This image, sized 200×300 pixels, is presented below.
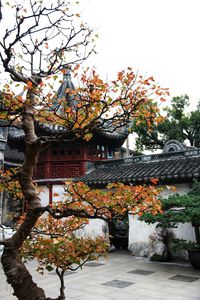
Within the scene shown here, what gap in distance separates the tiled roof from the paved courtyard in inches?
112

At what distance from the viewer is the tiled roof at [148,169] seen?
944 centimetres

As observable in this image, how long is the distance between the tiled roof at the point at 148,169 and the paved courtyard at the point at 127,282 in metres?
2.84

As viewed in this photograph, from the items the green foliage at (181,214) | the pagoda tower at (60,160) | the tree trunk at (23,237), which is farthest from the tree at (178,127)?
the tree trunk at (23,237)

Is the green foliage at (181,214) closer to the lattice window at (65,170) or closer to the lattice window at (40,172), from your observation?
the lattice window at (65,170)

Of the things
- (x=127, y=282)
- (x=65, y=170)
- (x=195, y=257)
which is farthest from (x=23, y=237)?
(x=65, y=170)

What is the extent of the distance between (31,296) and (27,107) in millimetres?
2256

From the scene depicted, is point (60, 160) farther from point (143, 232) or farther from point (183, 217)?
point (183, 217)

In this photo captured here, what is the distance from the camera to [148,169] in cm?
1075

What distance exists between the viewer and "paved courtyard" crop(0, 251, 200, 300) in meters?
5.42

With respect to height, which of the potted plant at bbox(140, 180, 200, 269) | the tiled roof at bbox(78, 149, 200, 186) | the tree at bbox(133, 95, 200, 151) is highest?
the tree at bbox(133, 95, 200, 151)

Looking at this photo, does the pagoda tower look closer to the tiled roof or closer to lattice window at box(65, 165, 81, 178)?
lattice window at box(65, 165, 81, 178)

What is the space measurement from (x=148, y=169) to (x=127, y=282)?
5.05 meters

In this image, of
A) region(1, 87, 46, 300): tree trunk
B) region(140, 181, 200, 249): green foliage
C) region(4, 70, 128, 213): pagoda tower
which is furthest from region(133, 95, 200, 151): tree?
region(1, 87, 46, 300): tree trunk

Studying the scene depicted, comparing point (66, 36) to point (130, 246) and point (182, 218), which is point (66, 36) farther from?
point (130, 246)
